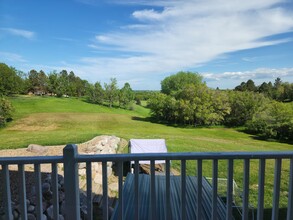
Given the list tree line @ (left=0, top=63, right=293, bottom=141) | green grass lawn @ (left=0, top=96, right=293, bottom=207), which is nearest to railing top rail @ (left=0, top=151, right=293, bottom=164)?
green grass lawn @ (left=0, top=96, right=293, bottom=207)

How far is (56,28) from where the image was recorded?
16484 mm

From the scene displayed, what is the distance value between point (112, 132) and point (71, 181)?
13138 mm

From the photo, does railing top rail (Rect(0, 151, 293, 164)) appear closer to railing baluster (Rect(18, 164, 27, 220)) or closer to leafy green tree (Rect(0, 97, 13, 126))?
railing baluster (Rect(18, 164, 27, 220))

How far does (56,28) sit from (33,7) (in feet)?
18.9

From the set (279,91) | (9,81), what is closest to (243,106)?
(279,91)

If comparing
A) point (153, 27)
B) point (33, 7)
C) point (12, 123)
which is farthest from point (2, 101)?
point (153, 27)

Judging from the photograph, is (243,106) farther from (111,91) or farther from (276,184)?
(276,184)

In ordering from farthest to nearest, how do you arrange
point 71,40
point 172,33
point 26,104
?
1. point 26,104
2. point 71,40
3. point 172,33

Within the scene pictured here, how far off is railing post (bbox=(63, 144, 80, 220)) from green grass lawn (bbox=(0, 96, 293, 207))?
15.8ft

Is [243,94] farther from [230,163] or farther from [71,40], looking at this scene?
[230,163]

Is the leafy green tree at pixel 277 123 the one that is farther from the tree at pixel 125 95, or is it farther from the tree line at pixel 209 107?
the tree at pixel 125 95

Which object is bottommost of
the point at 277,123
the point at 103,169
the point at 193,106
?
the point at 277,123

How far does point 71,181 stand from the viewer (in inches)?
57.0

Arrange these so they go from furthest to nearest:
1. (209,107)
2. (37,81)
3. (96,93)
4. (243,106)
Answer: (37,81), (96,93), (243,106), (209,107)
